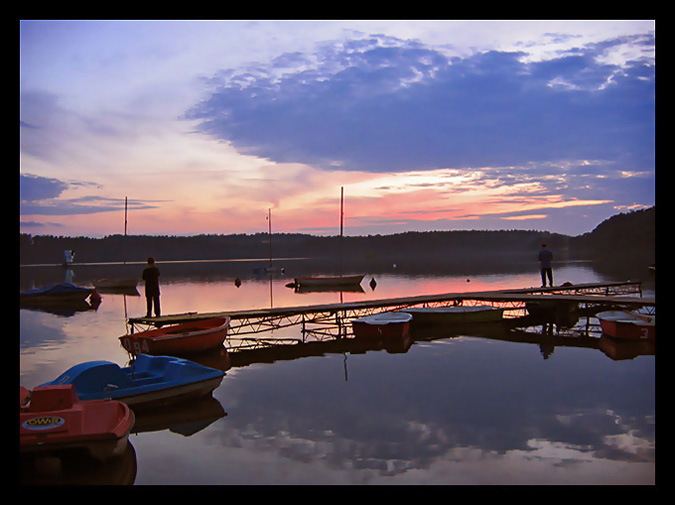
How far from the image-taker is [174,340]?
589 inches

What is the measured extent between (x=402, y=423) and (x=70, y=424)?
17.3 ft

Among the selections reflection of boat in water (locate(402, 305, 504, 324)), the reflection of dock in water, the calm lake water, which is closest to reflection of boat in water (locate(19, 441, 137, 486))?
the calm lake water

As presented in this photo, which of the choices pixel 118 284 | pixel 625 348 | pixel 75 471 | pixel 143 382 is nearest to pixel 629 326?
pixel 625 348

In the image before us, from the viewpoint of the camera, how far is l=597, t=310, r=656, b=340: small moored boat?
16.6 metres

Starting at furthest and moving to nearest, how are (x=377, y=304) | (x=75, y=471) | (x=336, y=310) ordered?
(x=377, y=304), (x=336, y=310), (x=75, y=471)

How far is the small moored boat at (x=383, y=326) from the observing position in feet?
58.6

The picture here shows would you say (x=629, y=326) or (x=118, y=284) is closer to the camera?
(x=629, y=326)

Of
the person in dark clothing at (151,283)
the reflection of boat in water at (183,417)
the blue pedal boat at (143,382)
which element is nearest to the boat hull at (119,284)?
the person in dark clothing at (151,283)

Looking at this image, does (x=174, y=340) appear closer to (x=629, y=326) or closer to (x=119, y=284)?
(x=629, y=326)

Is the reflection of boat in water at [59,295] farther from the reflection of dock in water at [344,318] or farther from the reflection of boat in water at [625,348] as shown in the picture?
the reflection of boat in water at [625,348]

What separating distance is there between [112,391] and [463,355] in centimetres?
971

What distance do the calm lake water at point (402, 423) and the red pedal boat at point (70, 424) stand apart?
33cm
